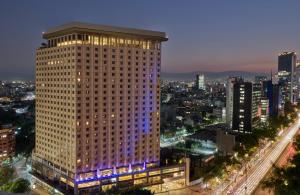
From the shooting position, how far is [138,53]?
1186 inches

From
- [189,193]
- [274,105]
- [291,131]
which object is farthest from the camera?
[274,105]

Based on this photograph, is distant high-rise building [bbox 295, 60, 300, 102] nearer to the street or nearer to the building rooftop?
the street

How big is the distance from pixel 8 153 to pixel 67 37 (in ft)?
68.9

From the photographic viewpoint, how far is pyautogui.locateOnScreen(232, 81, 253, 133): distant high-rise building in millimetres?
58812

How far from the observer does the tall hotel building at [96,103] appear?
27203 millimetres

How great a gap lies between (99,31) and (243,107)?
38.3 meters

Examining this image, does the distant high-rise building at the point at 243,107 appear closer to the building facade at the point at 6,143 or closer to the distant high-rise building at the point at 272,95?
the distant high-rise building at the point at 272,95

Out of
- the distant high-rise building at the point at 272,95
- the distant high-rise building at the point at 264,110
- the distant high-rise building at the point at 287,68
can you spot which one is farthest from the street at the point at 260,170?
the distant high-rise building at the point at 287,68

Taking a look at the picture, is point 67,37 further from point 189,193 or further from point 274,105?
point 274,105

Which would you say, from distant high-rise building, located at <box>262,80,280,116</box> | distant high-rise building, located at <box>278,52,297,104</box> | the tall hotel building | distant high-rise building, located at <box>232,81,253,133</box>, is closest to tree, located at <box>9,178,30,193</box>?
the tall hotel building

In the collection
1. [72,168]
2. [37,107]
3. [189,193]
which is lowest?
[189,193]

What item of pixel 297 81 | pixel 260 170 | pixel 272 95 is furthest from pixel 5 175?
pixel 297 81

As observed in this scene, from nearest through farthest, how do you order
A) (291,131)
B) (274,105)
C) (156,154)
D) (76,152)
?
(76,152)
(156,154)
(291,131)
(274,105)

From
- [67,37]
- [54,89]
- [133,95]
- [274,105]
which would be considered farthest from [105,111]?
[274,105]
